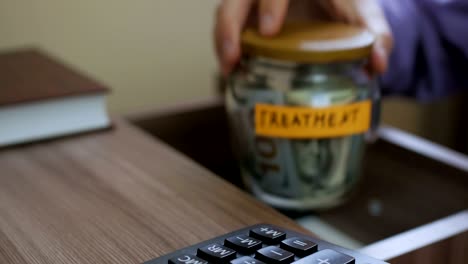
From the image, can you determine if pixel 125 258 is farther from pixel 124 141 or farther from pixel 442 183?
pixel 442 183

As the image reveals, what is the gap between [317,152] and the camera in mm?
423

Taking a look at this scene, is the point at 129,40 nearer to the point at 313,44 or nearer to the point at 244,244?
the point at 313,44

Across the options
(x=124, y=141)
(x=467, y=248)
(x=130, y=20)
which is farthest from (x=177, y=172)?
(x=130, y=20)

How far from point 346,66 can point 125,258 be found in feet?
0.69

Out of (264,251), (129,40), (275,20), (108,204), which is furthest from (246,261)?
(129,40)

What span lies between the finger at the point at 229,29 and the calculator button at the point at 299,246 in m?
0.19

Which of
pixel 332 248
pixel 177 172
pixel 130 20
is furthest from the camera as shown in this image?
pixel 130 20

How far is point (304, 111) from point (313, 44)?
45mm

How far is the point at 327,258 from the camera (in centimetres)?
27

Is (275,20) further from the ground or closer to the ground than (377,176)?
further from the ground

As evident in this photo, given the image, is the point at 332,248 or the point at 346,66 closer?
the point at 332,248

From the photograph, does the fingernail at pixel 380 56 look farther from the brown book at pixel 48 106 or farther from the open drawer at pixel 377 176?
the brown book at pixel 48 106

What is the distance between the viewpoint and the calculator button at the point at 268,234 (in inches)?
11.4

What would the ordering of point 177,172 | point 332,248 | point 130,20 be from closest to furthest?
point 332,248
point 177,172
point 130,20
